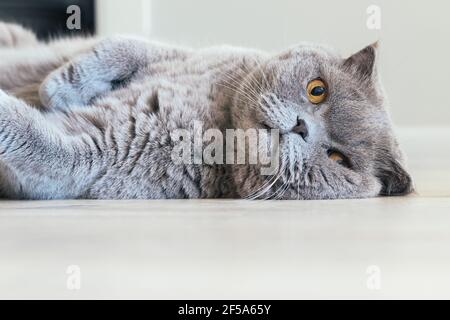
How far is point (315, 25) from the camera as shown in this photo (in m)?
3.71

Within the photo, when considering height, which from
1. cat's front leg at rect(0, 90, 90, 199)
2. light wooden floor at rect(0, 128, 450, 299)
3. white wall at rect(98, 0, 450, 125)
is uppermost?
white wall at rect(98, 0, 450, 125)

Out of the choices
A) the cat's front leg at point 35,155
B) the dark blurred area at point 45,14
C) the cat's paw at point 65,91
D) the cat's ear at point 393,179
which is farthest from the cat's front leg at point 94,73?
the dark blurred area at point 45,14

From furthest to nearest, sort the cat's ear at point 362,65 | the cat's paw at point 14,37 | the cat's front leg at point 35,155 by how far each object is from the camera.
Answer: the cat's paw at point 14,37 < the cat's ear at point 362,65 < the cat's front leg at point 35,155

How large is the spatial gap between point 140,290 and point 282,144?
74 cm

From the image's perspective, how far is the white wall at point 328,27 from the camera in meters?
3.67

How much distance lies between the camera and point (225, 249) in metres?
0.94

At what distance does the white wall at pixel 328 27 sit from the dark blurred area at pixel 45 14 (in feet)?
0.31

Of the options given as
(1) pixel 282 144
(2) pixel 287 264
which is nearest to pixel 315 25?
(1) pixel 282 144

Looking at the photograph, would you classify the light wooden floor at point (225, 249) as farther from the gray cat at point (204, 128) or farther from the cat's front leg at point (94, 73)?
the cat's front leg at point (94, 73)

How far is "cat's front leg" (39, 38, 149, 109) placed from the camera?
1649mm

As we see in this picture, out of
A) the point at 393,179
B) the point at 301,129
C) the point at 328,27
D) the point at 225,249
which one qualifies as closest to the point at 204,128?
the point at 301,129

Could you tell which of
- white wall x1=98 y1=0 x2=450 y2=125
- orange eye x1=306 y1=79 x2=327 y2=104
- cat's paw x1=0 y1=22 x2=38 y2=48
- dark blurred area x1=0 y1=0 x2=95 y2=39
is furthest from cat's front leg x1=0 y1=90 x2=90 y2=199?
dark blurred area x1=0 y1=0 x2=95 y2=39

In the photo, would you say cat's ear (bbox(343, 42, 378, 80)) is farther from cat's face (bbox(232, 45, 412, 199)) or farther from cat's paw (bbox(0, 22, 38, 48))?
cat's paw (bbox(0, 22, 38, 48))
